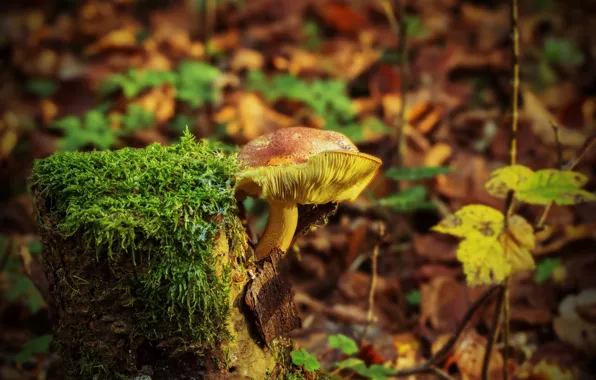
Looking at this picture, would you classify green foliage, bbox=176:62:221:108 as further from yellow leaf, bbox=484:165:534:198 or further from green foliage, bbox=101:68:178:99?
yellow leaf, bbox=484:165:534:198

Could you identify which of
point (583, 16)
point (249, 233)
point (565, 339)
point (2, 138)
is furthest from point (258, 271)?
point (583, 16)

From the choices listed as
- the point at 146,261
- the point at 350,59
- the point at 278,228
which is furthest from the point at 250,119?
the point at 146,261

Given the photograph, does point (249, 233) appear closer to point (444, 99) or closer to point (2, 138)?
point (444, 99)

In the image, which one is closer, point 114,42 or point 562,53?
point 562,53

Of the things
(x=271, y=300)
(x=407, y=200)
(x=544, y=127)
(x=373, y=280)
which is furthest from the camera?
(x=544, y=127)

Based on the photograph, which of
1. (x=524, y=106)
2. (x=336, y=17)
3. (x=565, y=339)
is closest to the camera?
(x=565, y=339)

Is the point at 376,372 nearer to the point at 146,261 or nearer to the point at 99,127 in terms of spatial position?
the point at 146,261

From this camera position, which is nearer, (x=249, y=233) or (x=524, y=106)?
(x=249, y=233)
